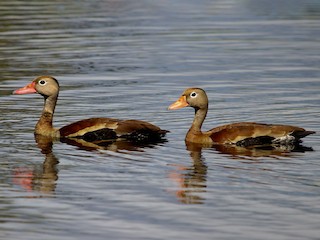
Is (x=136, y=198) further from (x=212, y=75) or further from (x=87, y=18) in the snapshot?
(x=87, y=18)

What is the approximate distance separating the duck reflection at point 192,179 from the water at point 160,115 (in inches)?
0.6

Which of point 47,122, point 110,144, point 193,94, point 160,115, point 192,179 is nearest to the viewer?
point 192,179

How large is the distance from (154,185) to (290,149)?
2956 mm

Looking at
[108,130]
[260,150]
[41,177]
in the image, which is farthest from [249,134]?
[41,177]

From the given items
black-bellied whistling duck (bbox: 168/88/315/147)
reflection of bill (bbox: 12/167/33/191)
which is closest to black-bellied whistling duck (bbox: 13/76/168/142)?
black-bellied whistling duck (bbox: 168/88/315/147)

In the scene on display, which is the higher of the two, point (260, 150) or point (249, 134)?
point (249, 134)

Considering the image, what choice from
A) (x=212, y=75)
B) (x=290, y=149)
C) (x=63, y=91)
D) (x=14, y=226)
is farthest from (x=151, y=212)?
(x=212, y=75)

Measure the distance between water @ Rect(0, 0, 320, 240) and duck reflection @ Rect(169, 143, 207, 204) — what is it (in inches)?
0.6

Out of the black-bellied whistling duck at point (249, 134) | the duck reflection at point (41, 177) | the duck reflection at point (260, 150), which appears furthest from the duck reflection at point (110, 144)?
the duck reflection at point (260, 150)

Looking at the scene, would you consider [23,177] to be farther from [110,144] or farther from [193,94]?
[193,94]

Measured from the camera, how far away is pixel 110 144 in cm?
1611

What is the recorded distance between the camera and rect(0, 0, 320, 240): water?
1145 centimetres

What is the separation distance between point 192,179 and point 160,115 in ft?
16.5

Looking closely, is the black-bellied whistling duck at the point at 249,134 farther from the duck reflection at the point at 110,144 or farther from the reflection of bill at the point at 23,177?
the reflection of bill at the point at 23,177
